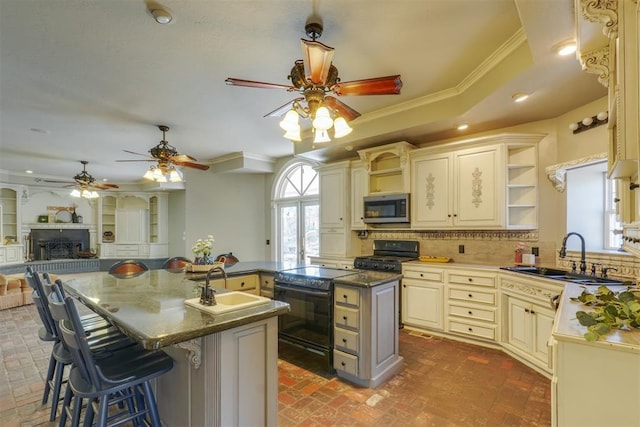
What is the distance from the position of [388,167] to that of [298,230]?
262 centimetres

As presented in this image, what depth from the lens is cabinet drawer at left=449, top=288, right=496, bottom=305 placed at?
11.2 feet

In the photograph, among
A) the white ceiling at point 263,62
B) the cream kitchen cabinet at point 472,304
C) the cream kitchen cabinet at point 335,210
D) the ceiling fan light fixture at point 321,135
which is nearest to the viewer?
the white ceiling at point 263,62

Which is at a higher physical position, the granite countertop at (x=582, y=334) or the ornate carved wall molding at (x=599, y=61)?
the ornate carved wall molding at (x=599, y=61)

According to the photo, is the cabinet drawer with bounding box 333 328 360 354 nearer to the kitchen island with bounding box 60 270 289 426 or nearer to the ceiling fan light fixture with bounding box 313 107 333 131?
the kitchen island with bounding box 60 270 289 426

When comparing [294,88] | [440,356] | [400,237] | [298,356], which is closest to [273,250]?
[400,237]

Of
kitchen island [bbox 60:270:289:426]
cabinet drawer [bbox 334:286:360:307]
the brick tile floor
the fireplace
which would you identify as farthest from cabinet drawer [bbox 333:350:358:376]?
the fireplace

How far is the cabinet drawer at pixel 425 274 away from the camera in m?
3.77

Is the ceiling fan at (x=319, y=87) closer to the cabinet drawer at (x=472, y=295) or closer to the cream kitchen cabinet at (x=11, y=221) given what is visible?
the cabinet drawer at (x=472, y=295)

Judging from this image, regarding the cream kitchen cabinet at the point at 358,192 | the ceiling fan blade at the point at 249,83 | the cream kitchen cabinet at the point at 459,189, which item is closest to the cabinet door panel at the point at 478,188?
the cream kitchen cabinet at the point at 459,189

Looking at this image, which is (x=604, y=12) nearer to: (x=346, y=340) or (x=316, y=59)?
(x=316, y=59)

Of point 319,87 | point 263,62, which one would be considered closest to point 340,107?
point 319,87

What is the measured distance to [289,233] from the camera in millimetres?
6855

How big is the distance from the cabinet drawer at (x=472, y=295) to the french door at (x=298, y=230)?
2.93m

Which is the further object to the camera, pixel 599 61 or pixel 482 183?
pixel 482 183
